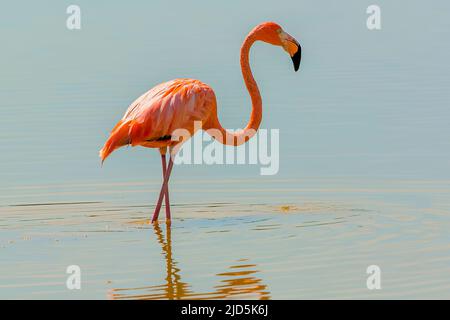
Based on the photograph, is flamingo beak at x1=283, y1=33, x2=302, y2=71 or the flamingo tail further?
flamingo beak at x1=283, y1=33, x2=302, y2=71

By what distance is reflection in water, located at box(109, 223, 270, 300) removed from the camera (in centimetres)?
884

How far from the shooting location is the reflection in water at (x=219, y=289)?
8.84 metres

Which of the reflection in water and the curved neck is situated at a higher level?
the curved neck

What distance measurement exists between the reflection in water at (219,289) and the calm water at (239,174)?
22mm

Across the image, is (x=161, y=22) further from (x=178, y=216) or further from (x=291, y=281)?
(x=291, y=281)

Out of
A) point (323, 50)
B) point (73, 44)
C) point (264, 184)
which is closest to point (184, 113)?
point (264, 184)

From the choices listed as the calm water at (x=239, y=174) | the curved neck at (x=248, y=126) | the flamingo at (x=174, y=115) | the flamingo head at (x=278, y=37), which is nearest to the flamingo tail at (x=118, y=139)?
A: the flamingo at (x=174, y=115)

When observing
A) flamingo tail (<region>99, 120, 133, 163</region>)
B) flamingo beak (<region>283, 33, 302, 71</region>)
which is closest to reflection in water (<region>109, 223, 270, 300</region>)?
flamingo tail (<region>99, 120, 133, 163</region>)

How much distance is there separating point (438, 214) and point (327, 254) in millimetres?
1708

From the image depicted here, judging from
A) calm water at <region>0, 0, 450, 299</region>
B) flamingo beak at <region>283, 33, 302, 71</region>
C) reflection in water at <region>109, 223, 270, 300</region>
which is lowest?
reflection in water at <region>109, 223, 270, 300</region>

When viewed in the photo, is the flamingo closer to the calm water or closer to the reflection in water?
the calm water

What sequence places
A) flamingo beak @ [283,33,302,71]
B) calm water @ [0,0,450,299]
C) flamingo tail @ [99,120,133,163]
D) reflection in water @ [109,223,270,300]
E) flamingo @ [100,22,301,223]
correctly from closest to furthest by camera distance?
reflection in water @ [109,223,270,300] → calm water @ [0,0,450,299] → flamingo tail @ [99,120,133,163] → flamingo @ [100,22,301,223] → flamingo beak @ [283,33,302,71]

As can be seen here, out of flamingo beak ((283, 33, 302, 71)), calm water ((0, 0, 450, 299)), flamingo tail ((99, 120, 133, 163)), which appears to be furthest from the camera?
flamingo beak ((283, 33, 302, 71))
